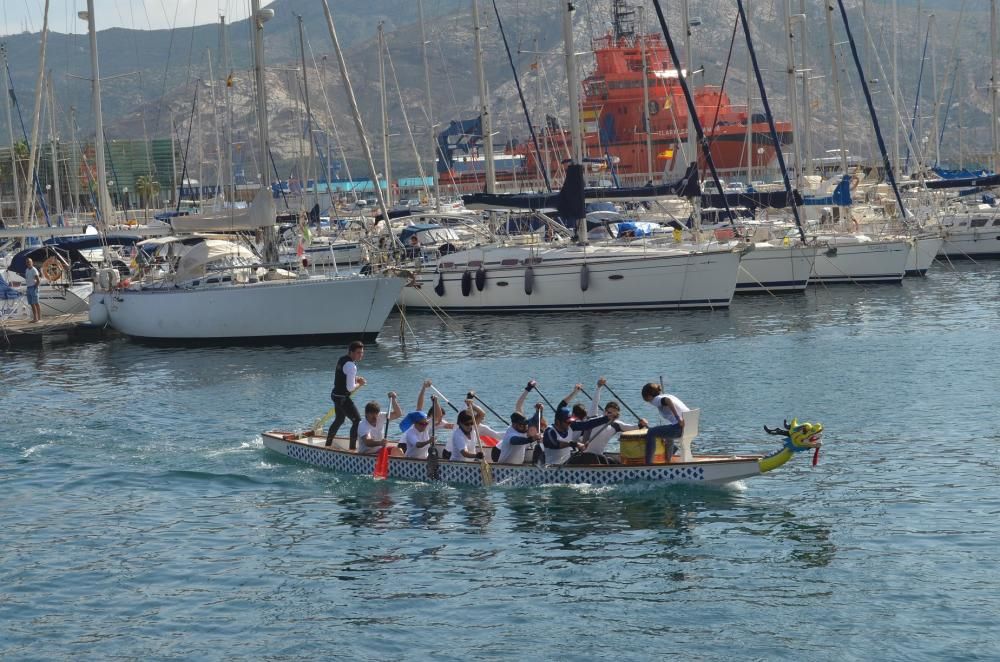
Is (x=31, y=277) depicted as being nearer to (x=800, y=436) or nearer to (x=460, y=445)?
(x=460, y=445)

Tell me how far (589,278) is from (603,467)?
24.4 m

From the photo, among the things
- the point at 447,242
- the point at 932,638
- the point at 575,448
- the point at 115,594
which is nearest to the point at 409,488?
the point at 575,448

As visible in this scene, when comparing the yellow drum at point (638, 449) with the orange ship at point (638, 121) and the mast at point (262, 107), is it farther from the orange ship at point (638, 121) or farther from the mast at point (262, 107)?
the orange ship at point (638, 121)

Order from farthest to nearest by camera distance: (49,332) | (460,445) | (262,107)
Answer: (49,332) < (262,107) < (460,445)

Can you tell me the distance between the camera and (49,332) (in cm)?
4525

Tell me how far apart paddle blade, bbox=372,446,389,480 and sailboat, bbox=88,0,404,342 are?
16.6 metres

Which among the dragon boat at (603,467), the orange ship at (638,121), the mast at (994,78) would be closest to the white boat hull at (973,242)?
the mast at (994,78)

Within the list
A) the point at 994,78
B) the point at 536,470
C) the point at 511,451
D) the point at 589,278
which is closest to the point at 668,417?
the point at 536,470

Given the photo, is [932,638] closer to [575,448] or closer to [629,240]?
[575,448]

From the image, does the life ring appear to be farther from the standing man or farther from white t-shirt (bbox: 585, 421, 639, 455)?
white t-shirt (bbox: 585, 421, 639, 455)

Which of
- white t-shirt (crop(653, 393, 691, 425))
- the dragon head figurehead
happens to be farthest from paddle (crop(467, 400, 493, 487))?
the dragon head figurehead

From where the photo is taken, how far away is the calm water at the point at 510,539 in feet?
51.6

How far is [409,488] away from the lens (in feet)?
73.4

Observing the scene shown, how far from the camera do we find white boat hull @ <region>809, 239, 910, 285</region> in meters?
50.3
